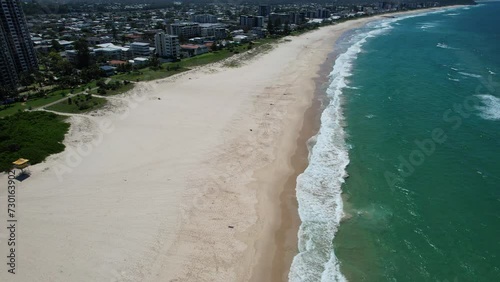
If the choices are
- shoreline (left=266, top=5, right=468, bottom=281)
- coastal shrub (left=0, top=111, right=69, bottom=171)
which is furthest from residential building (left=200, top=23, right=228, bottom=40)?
coastal shrub (left=0, top=111, right=69, bottom=171)

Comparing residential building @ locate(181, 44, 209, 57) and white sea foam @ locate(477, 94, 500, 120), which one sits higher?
residential building @ locate(181, 44, 209, 57)

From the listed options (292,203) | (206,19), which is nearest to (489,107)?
(292,203)

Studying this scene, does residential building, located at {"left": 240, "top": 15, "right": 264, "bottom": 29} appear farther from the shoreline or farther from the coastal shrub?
the coastal shrub

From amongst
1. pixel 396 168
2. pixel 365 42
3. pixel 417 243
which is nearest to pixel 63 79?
pixel 396 168

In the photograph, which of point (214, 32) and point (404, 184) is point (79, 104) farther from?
point (214, 32)

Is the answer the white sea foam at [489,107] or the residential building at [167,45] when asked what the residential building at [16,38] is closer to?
the residential building at [167,45]
